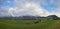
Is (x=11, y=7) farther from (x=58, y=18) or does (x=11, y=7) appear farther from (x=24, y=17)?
(x=58, y=18)

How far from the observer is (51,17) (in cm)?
567

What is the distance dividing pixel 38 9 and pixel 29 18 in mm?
566

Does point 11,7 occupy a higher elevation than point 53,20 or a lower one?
higher

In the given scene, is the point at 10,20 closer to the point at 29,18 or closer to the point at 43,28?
the point at 29,18

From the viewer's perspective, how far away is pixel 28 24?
578 cm

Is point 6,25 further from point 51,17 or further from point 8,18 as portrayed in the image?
point 51,17

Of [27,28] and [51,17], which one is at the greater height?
[51,17]

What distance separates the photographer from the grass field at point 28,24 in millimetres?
5643

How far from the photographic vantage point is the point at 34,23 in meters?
5.80

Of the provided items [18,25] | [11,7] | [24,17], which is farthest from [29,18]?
[11,7]

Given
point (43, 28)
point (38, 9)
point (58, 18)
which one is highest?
point (38, 9)

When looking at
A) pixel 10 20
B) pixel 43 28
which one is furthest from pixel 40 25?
pixel 10 20

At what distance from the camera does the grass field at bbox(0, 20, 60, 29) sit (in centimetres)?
564

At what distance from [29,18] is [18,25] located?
565 millimetres
